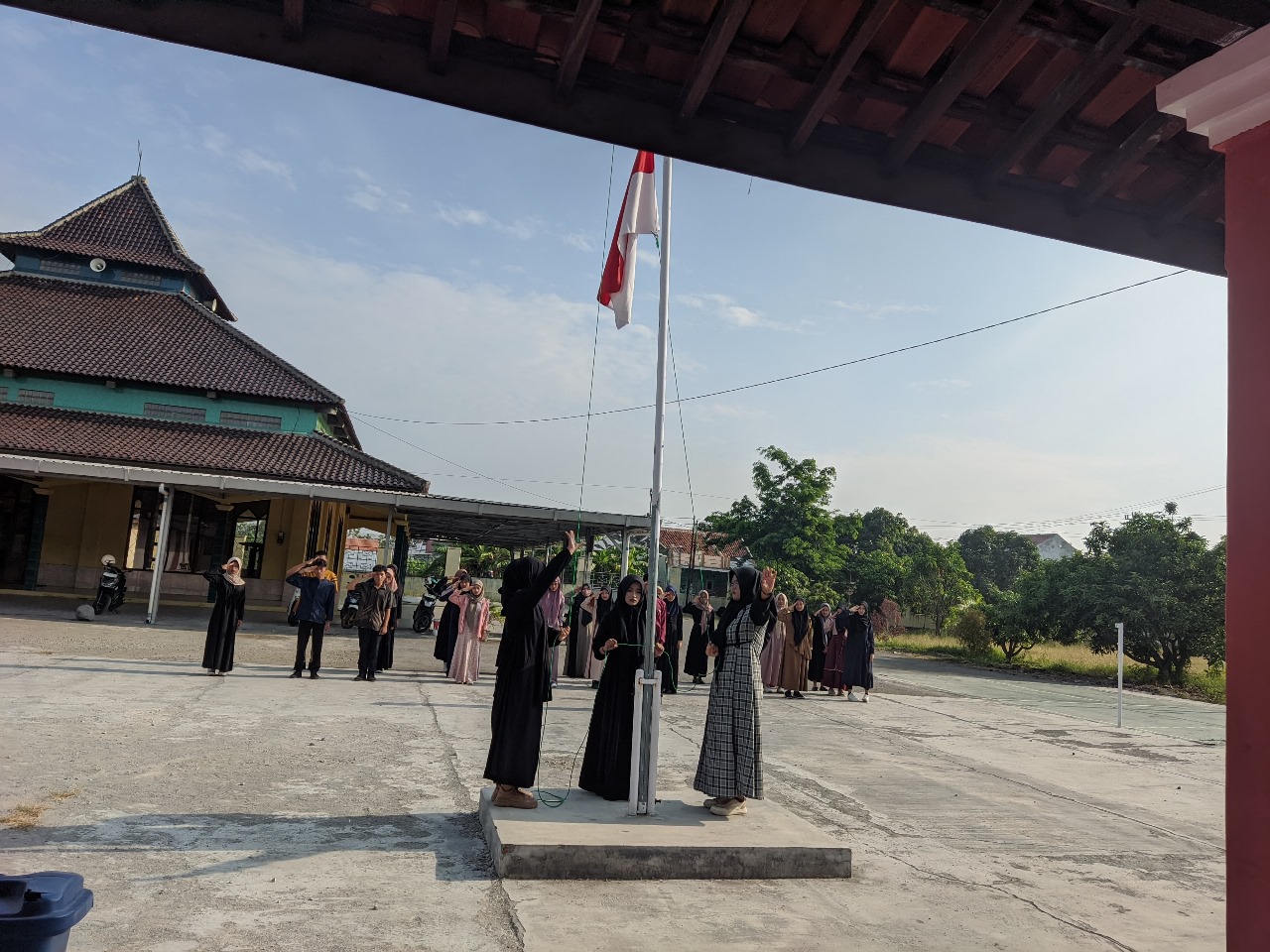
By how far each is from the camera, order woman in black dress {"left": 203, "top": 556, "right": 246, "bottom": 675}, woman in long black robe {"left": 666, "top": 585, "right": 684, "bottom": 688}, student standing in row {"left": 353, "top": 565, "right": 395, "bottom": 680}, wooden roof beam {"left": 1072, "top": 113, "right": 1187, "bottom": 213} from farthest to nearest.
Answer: woman in long black robe {"left": 666, "top": 585, "right": 684, "bottom": 688} < student standing in row {"left": 353, "top": 565, "right": 395, "bottom": 680} < woman in black dress {"left": 203, "top": 556, "right": 246, "bottom": 675} < wooden roof beam {"left": 1072, "top": 113, "right": 1187, "bottom": 213}

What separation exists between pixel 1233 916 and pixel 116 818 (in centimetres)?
554

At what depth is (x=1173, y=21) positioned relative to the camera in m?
2.70

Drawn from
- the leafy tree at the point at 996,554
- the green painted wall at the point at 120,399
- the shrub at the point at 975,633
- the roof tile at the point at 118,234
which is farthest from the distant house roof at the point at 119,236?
the leafy tree at the point at 996,554

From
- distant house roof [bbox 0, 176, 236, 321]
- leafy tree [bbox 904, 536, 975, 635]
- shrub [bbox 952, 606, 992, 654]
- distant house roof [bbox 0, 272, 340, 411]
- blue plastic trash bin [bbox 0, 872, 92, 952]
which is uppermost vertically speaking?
distant house roof [bbox 0, 176, 236, 321]

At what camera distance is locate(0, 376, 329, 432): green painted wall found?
23578 millimetres

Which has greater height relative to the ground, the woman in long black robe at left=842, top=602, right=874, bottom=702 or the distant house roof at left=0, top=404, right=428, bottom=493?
the distant house roof at left=0, top=404, right=428, bottom=493

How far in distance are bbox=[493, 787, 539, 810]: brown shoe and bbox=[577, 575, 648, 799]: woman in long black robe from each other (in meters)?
0.65

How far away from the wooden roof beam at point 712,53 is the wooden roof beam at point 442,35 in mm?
784

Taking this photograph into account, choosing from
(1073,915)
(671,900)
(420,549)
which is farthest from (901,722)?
(420,549)

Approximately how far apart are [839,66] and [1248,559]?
1.90 m

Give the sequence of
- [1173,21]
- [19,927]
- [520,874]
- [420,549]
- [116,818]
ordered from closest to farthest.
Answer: [19,927]
[1173,21]
[520,874]
[116,818]
[420,549]

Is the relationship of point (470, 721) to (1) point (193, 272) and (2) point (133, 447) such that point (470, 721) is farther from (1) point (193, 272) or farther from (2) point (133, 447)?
(1) point (193, 272)

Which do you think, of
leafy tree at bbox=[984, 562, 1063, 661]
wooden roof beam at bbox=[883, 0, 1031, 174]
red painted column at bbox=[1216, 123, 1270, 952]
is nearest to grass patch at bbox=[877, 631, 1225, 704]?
leafy tree at bbox=[984, 562, 1063, 661]

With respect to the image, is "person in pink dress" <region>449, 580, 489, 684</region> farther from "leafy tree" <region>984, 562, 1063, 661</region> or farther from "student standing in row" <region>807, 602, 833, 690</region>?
"leafy tree" <region>984, 562, 1063, 661</region>
